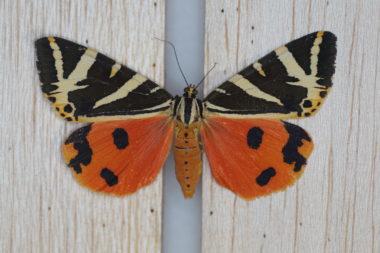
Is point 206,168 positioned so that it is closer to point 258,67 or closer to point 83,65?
point 258,67

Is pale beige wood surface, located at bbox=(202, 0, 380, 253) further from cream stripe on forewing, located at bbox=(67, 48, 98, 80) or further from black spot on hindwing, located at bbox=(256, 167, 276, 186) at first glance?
cream stripe on forewing, located at bbox=(67, 48, 98, 80)

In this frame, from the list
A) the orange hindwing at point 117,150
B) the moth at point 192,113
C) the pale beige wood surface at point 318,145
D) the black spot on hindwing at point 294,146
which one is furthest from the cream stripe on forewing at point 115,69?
the black spot on hindwing at point 294,146

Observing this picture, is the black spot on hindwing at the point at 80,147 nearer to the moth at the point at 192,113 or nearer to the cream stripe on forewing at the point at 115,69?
the moth at the point at 192,113

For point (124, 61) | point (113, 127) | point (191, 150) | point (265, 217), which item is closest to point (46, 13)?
point (124, 61)

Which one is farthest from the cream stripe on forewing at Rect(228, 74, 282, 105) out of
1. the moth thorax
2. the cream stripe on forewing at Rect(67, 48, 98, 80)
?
the cream stripe on forewing at Rect(67, 48, 98, 80)

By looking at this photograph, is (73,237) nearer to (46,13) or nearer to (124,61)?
(124,61)

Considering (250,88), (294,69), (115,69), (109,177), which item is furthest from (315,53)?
(109,177)

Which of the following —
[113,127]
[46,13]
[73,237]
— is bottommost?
[73,237]
